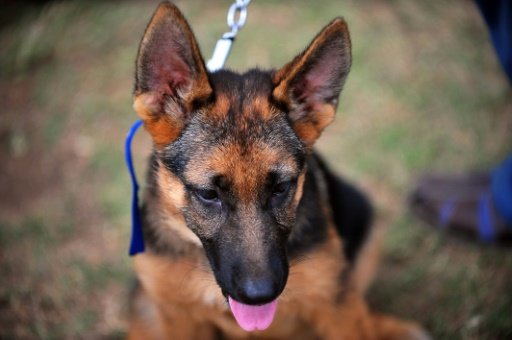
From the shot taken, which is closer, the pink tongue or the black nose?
the black nose

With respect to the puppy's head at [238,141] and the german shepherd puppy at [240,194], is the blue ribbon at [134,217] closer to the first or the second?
the german shepherd puppy at [240,194]

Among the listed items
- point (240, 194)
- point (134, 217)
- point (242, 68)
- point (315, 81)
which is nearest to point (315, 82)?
point (315, 81)

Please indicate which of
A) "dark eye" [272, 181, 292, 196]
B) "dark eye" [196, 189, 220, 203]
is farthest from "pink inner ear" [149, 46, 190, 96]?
"dark eye" [272, 181, 292, 196]

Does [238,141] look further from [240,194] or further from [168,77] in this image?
[168,77]

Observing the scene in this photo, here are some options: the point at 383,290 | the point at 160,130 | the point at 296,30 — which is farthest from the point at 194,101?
the point at 296,30

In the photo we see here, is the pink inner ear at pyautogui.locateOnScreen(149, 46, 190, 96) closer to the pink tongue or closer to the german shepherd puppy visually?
the german shepherd puppy

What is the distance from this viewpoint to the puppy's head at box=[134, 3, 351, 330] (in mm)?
2965

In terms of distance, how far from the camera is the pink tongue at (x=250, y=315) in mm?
3170

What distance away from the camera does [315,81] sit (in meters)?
3.35

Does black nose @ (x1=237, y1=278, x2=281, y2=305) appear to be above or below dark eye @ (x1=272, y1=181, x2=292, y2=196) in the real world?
below

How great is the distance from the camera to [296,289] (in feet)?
11.4

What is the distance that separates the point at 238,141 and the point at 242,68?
4.79m

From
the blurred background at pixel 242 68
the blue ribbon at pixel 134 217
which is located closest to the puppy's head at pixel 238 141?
the blue ribbon at pixel 134 217

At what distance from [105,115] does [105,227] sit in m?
2.05
